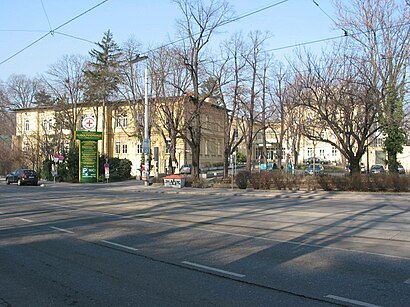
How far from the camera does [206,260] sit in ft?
27.2

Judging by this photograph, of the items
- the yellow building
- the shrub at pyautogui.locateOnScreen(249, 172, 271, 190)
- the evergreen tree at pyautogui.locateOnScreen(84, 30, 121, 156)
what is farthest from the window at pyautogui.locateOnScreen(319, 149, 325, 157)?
the shrub at pyautogui.locateOnScreen(249, 172, 271, 190)

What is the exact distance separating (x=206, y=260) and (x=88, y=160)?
40.4 metres

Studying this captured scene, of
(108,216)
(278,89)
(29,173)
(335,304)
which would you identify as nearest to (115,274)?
(335,304)

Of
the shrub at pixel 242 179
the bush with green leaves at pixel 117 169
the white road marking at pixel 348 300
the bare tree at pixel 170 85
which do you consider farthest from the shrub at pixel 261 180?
the white road marking at pixel 348 300

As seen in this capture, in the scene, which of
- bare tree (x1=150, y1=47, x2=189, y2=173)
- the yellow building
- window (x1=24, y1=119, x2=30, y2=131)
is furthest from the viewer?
window (x1=24, y1=119, x2=30, y2=131)

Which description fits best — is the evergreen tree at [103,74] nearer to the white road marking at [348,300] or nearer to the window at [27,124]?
the window at [27,124]

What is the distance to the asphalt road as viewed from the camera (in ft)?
19.7

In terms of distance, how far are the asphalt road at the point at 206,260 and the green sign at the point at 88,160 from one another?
32.1m

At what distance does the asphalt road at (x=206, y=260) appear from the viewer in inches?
237

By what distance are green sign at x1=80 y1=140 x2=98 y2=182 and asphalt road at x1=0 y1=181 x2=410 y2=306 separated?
32137 millimetres

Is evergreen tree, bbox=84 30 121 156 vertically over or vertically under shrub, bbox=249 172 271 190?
over

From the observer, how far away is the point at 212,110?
5081 cm

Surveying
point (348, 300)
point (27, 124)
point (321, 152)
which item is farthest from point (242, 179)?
point (321, 152)

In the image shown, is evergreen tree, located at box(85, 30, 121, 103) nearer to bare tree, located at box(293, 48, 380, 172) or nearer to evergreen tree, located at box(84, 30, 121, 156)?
evergreen tree, located at box(84, 30, 121, 156)
